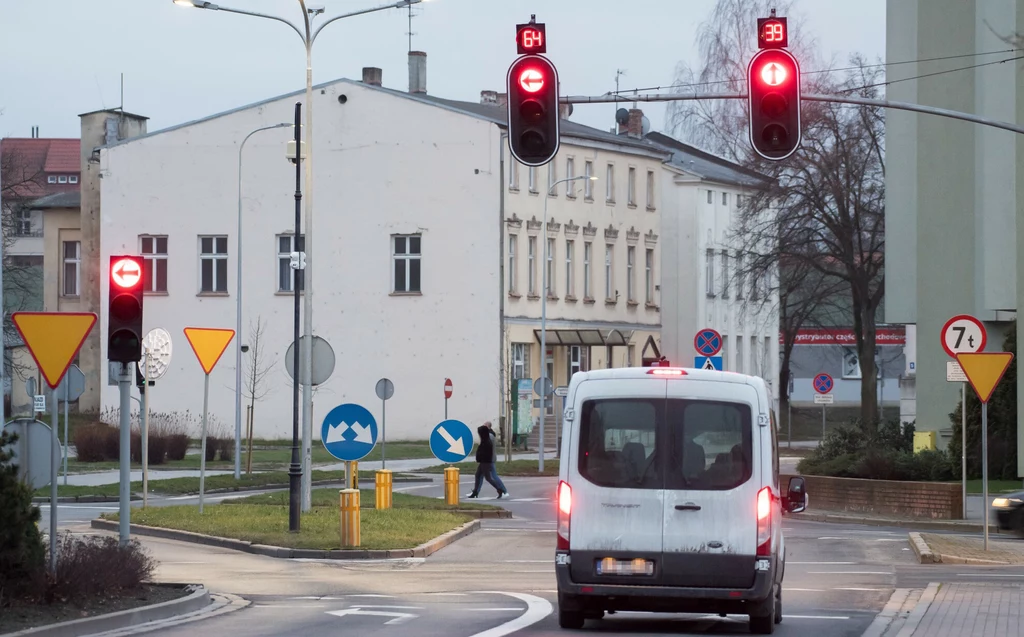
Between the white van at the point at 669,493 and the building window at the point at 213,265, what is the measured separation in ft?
185

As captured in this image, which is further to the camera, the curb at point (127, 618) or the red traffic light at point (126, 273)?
the red traffic light at point (126, 273)

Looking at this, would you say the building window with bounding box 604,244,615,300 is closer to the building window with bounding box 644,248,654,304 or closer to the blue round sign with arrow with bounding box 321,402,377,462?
the building window with bounding box 644,248,654,304

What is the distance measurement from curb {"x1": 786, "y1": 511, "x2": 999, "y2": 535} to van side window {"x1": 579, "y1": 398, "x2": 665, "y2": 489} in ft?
51.8

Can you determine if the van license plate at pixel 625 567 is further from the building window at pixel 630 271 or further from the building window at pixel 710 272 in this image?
the building window at pixel 710 272

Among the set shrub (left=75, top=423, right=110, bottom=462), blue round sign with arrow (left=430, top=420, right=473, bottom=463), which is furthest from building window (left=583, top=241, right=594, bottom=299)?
blue round sign with arrow (left=430, top=420, right=473, bottom=463)

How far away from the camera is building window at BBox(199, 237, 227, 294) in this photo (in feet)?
226

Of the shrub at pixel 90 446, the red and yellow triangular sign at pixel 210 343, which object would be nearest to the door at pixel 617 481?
the red and yellow triangular sign at pixel 210 343

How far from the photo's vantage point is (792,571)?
69.7 ft

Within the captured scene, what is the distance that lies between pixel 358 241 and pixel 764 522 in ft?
177

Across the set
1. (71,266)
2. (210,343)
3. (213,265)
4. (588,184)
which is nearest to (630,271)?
(588,184)

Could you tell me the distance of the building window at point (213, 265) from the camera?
226 feet

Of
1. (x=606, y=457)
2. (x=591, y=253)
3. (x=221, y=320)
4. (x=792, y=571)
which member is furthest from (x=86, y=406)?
(x=606, y=457)

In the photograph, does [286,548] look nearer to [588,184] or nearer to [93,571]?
[93,571]

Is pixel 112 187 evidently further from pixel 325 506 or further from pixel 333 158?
pixel 325 506
